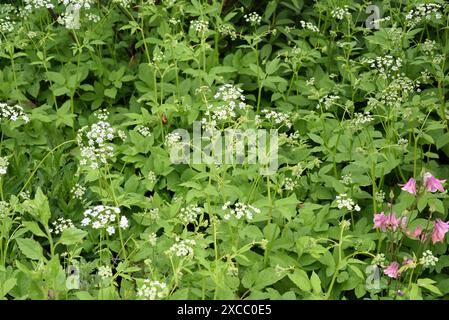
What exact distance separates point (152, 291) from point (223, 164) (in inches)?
36.5

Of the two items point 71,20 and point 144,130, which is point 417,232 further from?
point 71,20

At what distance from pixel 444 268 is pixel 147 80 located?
71.4 inches

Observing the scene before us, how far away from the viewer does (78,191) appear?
3.52 m

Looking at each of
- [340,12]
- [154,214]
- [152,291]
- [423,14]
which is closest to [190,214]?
[154,214]

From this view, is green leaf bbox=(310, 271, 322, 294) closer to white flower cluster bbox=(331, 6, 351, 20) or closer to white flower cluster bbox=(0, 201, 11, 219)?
white flower cluster bbox=(0, 201, 11, 219)

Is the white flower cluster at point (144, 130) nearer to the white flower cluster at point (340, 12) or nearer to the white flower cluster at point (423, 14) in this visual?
the white flower cluster at point (340, 12)

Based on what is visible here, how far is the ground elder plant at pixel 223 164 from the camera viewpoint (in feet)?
9.78

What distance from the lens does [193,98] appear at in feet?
13.6

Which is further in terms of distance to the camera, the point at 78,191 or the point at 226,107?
the point at 78,191

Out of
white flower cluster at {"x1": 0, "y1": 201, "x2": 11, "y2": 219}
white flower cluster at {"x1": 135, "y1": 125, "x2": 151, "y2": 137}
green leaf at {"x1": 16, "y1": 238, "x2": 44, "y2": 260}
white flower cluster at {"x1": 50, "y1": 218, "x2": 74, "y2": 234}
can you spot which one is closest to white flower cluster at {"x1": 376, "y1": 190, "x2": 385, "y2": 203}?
white flower cluster at {"x1": 135, "y1": 125, "x2": 151, "y2": 137}

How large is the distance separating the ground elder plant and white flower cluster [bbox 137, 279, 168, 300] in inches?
0.5

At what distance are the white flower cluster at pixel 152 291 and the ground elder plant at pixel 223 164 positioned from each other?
0.01m
